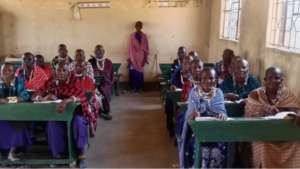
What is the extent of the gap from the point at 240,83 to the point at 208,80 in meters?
0.90

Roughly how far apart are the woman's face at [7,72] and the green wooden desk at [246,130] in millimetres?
2169

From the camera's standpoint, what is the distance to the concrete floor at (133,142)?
353cm

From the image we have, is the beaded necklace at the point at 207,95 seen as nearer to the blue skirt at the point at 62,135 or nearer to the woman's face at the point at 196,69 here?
the woman's face at the point at 196,69

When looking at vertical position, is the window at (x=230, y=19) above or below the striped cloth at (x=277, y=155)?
above

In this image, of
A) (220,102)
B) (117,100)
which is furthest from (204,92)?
(117,100)

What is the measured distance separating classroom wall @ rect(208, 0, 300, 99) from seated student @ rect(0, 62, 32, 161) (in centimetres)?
321

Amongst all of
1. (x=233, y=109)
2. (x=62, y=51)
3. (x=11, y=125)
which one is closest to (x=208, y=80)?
(x=233, y=109)

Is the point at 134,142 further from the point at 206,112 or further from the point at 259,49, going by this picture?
the point at 259,49

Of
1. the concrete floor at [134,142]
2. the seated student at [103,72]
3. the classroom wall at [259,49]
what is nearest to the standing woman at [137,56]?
the concrete floor at [134,142]

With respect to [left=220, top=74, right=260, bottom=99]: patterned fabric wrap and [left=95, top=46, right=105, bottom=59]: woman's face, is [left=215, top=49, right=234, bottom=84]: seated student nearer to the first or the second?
[left=220, top=74, right=260, bottom=99]: patterned fabric wrap

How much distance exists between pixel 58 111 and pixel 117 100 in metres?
3.81

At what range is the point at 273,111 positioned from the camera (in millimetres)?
2785

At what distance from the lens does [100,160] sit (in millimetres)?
3598

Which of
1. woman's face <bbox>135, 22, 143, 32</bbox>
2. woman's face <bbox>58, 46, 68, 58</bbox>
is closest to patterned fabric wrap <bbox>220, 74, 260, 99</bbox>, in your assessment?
woman's face <bbox>58, 46, 68, 58</bbox>
